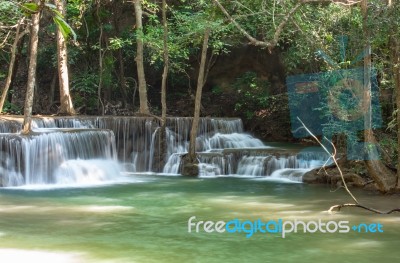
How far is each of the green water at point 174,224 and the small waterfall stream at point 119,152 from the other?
1.34 metres

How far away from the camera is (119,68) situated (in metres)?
21.9

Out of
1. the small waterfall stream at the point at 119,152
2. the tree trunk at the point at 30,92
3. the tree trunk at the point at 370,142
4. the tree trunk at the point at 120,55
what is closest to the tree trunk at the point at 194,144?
the small waterfall stream at the point at 119,152

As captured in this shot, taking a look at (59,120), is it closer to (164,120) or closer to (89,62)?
(164,120)

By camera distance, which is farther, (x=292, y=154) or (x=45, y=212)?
(x=292, y=154)

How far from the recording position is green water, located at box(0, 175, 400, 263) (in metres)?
6.63

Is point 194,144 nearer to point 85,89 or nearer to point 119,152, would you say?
point 119,152

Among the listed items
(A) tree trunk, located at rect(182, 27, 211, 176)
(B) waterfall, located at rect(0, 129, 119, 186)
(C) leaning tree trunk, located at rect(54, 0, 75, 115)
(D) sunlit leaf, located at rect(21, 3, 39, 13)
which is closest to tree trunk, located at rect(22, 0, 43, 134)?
(B) waterfall, located at rect(0, 129, 119, 186)

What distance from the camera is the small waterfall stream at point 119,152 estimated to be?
43.2 ft

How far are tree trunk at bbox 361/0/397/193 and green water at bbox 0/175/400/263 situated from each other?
1.04 ft

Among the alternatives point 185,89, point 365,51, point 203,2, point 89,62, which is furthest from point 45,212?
point 185,89

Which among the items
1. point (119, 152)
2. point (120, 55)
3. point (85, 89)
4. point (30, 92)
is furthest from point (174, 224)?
point (120, 55)

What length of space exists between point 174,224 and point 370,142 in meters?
4.21

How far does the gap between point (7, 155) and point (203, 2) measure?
Answer: 6214 mm

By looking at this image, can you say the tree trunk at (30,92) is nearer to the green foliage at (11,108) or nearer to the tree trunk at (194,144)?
the tree trunk at (194,144)
